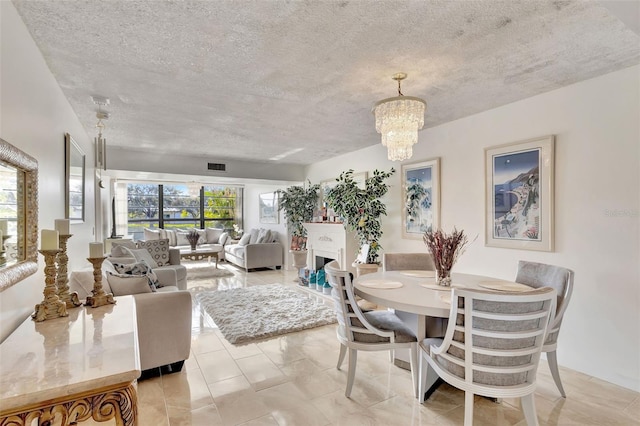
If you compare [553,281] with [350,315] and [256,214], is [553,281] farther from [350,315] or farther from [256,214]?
[256,214]

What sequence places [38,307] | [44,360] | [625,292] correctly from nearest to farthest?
[44,360] → [38,307] → [625,292]

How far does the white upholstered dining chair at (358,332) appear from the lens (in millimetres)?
2164

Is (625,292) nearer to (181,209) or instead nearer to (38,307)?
(38,307)

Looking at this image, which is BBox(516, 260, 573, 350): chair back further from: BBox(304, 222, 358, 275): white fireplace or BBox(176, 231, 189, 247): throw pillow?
BBox(176, 231, 189, 247): throw pillow

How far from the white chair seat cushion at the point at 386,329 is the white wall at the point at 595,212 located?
1.47 meters

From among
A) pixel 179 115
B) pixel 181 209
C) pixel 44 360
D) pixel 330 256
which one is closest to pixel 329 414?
pixel 44 360

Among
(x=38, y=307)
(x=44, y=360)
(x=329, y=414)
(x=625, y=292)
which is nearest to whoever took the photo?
(x=44, y=360)

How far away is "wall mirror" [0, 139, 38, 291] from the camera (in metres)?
1.35

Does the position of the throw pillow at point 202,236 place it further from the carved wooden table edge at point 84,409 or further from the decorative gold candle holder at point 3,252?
the carved wooden table edge at point 84,409

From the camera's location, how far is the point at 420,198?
3.99 meters

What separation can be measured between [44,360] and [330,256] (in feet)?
14.7

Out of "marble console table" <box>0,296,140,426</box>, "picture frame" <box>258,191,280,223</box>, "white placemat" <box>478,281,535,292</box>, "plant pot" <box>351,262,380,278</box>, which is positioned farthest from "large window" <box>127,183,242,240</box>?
"white placemat" <box>478,281,535,292</box>

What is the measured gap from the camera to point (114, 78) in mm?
2451

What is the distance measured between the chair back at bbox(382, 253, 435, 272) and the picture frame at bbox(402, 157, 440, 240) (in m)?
0.61
